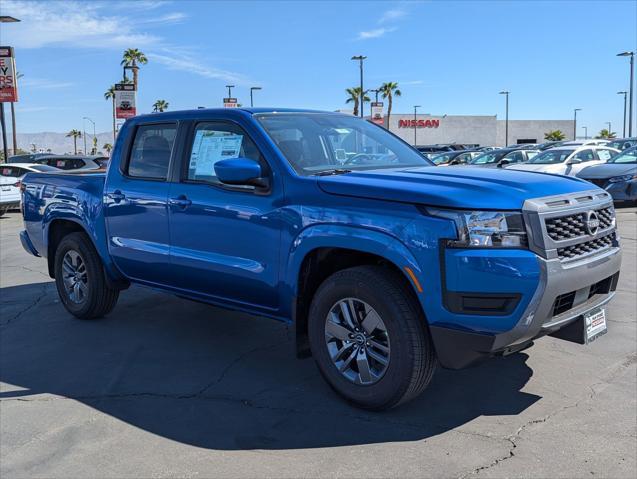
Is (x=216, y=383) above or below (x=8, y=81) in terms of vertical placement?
below

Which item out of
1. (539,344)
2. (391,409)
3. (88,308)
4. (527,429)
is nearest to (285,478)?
(391,409)

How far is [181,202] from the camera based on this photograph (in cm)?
496

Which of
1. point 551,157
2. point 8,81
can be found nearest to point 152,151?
point 551,157

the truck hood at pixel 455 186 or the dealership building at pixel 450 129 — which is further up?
the dealership building at pixel 450 129

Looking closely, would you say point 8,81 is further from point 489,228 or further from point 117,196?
point 489,228

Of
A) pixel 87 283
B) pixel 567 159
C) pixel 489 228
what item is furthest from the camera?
pixel 567 159

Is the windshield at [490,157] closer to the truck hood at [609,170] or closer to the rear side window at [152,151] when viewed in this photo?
the truck hood at [609,170]

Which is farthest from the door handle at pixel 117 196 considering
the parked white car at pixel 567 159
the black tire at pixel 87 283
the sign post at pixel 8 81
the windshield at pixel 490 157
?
the windshield at pixel 490 157

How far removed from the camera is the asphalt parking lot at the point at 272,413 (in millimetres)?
3424

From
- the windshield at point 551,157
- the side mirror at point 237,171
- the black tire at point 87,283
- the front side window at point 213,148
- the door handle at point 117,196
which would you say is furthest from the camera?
the windshield at point 551,157

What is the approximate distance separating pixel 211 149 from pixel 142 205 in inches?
33.2

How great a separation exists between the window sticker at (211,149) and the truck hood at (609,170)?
1274cm

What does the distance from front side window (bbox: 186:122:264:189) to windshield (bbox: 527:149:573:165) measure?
53.0 ft

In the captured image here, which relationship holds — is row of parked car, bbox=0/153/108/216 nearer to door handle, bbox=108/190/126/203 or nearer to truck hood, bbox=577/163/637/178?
door handle, bbox=108/190/126/203
